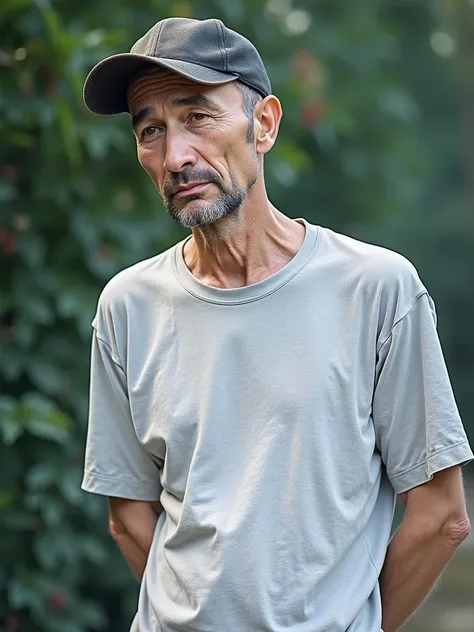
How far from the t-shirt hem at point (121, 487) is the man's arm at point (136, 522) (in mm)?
34

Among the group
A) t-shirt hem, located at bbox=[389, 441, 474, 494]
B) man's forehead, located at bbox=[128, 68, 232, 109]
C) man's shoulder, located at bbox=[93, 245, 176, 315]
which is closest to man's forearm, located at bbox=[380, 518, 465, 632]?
t-shirt hem, located at bbox=[389, 441, 474, 494]

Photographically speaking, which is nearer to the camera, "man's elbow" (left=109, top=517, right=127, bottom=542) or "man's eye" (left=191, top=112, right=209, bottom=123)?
"man's eye" (left=191, top=112, right=209, bottom=123)

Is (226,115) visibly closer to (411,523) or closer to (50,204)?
(411,523)

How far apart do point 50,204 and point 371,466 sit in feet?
6.53

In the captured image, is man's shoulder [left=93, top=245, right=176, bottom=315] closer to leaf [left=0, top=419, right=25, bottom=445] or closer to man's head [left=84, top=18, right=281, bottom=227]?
man's head [left=84, top=18, right=281, bottom=227]

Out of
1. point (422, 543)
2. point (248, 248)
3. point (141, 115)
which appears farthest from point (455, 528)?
point (141, 115)

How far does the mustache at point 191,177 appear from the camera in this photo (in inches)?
89.5

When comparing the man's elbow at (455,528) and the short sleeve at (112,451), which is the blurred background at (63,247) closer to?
the short sleeve at (112,451)

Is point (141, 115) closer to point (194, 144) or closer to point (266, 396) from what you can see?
point (194, 144)

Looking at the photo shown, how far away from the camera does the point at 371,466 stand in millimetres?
2330

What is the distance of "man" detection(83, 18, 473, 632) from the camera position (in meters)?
2.24

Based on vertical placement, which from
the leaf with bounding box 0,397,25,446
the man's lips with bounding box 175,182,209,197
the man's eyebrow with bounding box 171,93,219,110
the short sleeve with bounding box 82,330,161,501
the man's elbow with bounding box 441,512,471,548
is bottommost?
the leaf with bounding box 0,397,25,446

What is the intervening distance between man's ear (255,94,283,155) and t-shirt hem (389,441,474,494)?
69 centimetres

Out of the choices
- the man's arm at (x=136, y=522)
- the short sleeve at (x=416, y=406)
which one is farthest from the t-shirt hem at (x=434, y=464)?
the man's arm at (x=136, y=522)
